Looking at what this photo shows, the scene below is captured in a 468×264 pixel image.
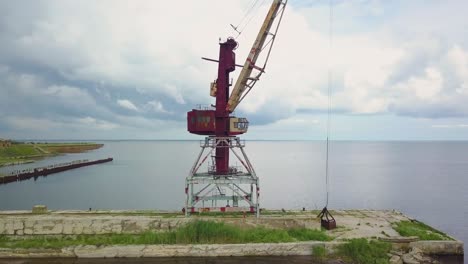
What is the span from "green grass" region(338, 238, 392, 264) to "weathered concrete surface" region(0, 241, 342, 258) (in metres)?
0.72

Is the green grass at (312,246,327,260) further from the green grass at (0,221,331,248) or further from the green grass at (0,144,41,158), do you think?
the green grass at (0,144,41,158)

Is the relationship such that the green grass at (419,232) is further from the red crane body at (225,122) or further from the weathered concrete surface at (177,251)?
the red crane body at (225,122)

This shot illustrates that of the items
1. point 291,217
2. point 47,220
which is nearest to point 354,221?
point 291,217

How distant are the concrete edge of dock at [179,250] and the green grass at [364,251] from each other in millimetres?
675

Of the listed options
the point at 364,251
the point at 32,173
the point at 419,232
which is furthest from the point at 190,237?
the point at 32,173

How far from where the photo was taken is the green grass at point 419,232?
23.3m

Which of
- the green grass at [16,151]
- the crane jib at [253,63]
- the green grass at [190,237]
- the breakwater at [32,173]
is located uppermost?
the crane jib at [253,63]

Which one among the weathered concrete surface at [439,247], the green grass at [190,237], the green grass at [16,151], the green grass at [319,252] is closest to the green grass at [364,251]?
the green grass at [319,252]

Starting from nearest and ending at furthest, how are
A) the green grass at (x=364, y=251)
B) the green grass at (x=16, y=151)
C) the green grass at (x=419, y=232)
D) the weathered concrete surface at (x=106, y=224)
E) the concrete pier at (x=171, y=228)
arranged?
the green grass at (x=364, y=251) → the concrete pier at (x=171, y=228) → the green grass at (x=419, y=232) → the weathered concrete surface at (x=106, y=224) → the green grass at (x=16, y=151)

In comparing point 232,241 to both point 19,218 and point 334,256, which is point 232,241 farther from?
point 19,218

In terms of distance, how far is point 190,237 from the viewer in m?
22.7

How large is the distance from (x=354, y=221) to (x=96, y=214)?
1896 centimetres

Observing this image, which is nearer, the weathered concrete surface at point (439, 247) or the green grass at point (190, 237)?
the weathered concrete surface at point (439, 247)

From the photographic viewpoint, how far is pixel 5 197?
51.8m
